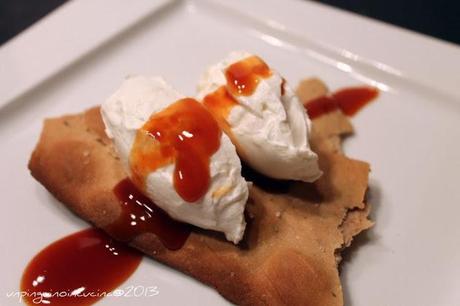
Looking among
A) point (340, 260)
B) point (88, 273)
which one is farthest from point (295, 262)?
point (88, 273)

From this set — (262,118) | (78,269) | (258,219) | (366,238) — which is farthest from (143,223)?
(366,238)

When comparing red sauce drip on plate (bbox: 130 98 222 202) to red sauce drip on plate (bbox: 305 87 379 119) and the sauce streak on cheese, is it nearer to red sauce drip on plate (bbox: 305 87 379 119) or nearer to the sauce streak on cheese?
the sauce streak on cheese

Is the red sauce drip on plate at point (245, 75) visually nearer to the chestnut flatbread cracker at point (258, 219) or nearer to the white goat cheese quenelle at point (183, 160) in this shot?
the white goat cheese quenelle at point (183, 160)

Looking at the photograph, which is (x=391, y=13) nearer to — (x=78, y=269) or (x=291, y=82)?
(x=291, y=82)

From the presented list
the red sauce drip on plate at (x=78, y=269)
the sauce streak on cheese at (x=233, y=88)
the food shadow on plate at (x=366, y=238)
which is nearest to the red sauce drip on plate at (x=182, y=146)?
the sauce streak on cheese at (x=233, y=88)

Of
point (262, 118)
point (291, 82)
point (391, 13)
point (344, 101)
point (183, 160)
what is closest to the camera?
point (183, 160)

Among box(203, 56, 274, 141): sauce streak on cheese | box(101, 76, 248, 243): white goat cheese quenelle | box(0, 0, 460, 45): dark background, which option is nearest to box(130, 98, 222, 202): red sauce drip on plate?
box(101, 76, 248, 243): white goat cheese quenelle
